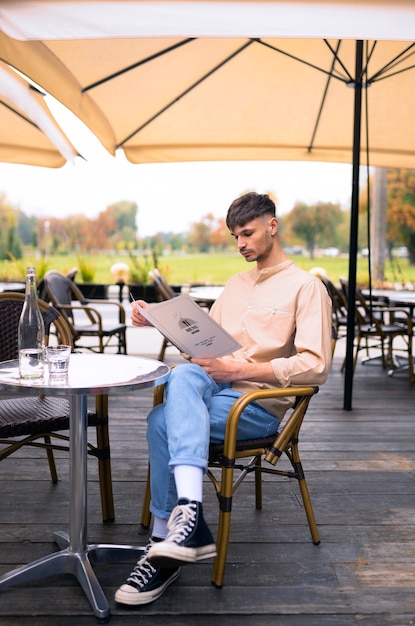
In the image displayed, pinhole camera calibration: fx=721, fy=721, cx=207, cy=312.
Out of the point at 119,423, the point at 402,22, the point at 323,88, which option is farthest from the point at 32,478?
the point at 323,88

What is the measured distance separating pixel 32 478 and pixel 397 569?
1.67 metres

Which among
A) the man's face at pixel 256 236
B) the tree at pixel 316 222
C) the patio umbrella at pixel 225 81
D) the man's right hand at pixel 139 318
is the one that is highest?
the patio umbrella at pixel 225 81

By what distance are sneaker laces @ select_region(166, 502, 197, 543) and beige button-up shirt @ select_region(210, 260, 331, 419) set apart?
21.5 inches

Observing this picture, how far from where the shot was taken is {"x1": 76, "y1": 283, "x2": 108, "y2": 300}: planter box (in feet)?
25.8

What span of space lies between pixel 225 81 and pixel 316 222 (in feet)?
35.5

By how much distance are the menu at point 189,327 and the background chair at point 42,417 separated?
1.59 ft

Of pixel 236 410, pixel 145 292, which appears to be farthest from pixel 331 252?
pixel 236 410

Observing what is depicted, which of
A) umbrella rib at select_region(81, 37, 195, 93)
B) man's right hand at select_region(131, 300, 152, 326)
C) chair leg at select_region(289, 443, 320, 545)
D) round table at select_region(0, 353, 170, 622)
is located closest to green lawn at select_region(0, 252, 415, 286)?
umbrella rib at select_region(81, 37, 195, 93)

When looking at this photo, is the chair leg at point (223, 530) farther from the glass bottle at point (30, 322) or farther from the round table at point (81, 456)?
the glass bottle at point (30, 322)

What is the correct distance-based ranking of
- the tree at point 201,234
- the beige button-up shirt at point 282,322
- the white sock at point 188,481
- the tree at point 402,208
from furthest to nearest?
the tree at point 201,234, the tree at point 402,208, the beige button-up shirt at point 282,322, the white sock at point 188,481

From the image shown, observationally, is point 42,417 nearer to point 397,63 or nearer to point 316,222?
point 397,63

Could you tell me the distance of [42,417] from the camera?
2490 millimetres

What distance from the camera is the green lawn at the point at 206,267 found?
11211 mm

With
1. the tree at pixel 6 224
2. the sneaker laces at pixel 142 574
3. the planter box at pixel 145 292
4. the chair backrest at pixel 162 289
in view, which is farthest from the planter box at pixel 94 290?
the tree at pixel 6 224
